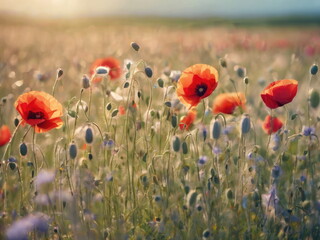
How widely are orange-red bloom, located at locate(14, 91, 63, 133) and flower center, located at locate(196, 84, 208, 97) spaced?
548 mm

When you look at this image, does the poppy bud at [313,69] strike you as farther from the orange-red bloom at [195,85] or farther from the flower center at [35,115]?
the flower center at [35,115]

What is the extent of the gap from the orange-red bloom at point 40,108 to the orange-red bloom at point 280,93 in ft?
2.64

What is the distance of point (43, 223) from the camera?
1439mm

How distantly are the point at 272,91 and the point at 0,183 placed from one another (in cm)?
118

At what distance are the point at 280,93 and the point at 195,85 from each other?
13.1 inches

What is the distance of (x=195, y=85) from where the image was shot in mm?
1922

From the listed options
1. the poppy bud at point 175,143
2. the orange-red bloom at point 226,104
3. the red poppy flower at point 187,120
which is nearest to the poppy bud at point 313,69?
the orange-red bloom at point 226,104

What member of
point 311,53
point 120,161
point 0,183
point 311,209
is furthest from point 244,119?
point 311,53

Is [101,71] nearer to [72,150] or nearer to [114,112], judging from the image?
[114,112]

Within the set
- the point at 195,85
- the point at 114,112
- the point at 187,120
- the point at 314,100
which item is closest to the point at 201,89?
the point at 195,85

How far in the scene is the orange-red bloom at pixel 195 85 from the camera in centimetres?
191

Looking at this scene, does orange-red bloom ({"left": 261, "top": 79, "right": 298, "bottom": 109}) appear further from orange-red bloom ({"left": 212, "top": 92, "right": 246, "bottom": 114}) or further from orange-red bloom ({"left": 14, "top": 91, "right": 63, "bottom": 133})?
orange-red bloom ({"left": 14, "top": 91, "right": 63, "bottom": 133})

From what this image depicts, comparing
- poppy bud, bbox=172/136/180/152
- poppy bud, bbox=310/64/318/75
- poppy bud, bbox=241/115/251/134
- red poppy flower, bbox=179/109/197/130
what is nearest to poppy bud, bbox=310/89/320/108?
poppy bud, bbox=310/64/318/75

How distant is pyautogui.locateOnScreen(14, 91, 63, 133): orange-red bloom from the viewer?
5.92 feet
